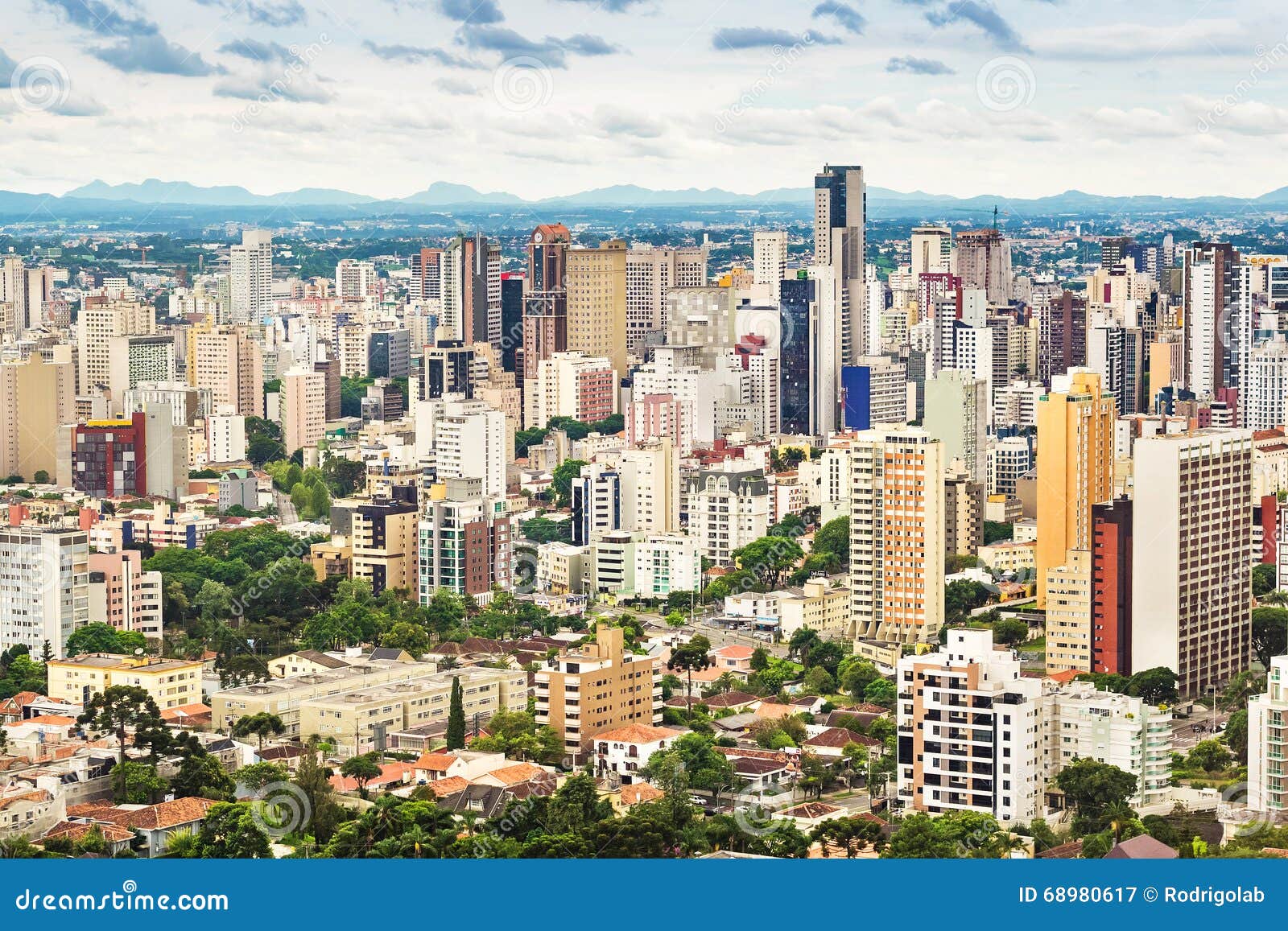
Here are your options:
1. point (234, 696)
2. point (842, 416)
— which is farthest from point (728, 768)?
point (842, 416)

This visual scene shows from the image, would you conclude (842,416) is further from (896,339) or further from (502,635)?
(502,635)

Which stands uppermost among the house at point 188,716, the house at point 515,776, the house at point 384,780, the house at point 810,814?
the house at point 515,776

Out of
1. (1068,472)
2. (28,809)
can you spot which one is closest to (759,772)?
(28,809)

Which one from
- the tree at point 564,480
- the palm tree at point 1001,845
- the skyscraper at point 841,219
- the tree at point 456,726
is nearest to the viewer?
the palm tree at point 1001,845

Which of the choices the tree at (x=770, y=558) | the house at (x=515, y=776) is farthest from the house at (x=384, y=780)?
A: the tree at (x=770, y=558)

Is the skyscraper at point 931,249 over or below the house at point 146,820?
over

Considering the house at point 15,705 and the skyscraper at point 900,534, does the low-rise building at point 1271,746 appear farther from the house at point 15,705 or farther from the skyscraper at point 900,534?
the house at point 15,705

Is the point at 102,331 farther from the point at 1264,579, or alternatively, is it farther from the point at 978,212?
the point at 1264,579
